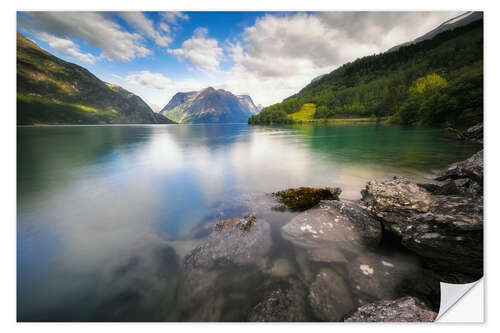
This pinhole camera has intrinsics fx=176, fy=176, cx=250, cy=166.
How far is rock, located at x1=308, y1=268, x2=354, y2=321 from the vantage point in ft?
8.68

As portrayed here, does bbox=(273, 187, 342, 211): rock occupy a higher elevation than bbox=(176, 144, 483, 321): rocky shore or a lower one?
higher

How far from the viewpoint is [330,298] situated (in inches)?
109

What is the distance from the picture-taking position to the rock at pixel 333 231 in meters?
3.76

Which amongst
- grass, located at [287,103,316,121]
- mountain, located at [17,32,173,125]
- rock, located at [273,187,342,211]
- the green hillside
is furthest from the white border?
grass, located at [287,103,316,121]

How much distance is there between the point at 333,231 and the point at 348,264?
0.93 metres

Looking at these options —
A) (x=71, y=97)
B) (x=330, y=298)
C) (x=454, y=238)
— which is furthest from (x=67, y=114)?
(x=454, y=238)

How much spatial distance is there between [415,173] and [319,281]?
9.75m

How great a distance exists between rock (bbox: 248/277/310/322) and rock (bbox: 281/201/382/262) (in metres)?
0.98

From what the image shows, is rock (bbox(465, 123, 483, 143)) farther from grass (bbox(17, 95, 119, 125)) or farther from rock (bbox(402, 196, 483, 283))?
grass (bbox(17, 95, 119, 125))
